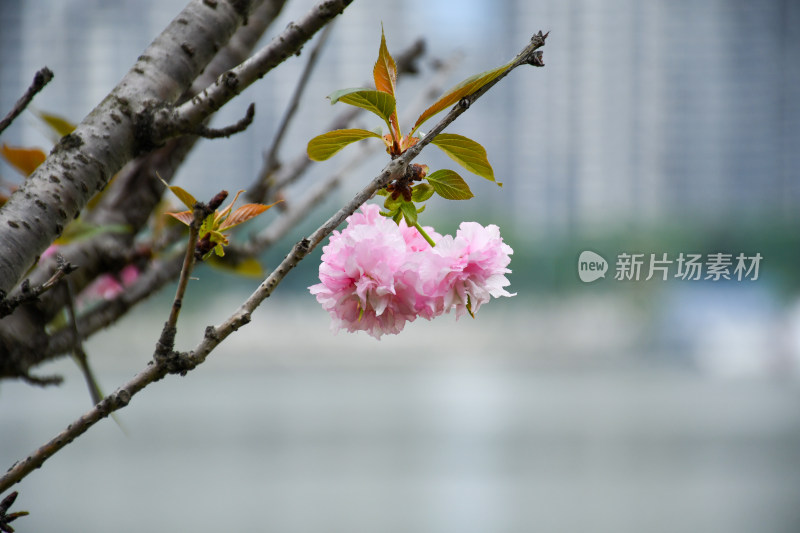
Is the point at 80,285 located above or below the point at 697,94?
below

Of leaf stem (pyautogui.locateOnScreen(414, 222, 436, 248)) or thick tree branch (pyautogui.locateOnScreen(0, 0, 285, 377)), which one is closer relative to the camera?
leaf stem (pyautogui.locateOnScreen(414, 222, 436, 248))

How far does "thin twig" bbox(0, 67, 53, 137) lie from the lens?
1.06 ft

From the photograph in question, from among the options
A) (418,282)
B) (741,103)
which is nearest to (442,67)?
(418,282)

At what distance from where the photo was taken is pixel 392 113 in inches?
11.1

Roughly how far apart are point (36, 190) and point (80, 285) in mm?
286

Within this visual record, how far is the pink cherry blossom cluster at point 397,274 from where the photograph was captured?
28 cm

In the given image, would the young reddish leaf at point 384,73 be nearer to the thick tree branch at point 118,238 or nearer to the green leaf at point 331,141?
the green leaf at point 331,141

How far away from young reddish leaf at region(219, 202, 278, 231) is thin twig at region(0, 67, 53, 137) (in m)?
0.14

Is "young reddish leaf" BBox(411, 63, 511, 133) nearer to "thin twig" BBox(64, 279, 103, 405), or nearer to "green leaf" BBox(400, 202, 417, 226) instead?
"green leaf" BBox(400, 202, 417, 226)

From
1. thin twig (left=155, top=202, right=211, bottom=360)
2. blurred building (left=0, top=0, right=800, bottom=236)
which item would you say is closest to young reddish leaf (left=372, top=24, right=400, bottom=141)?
thin twig (left=155, top=202, right=211, bottom=360)

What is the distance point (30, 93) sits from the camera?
323 mm

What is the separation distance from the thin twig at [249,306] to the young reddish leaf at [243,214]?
1.4 inches

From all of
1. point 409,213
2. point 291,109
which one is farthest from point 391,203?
point 291,109

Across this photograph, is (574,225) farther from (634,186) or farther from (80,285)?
(80,285)
